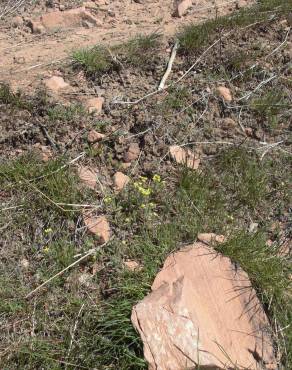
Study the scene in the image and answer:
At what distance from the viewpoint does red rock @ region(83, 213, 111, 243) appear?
3051 mm

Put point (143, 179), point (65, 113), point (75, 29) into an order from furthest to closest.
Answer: point (75, 29) → point (65, 113) → point (143, 179)

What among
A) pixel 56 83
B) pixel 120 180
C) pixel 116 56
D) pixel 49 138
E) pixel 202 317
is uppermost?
pixel 116 56

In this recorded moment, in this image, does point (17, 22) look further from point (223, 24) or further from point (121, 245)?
point (121, 245)

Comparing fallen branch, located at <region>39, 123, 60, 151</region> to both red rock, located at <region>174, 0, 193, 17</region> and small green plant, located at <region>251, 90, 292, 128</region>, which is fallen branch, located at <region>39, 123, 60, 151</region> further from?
red rock, located at <region>174, 0, 193, 17</region>

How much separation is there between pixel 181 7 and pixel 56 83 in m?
1.48

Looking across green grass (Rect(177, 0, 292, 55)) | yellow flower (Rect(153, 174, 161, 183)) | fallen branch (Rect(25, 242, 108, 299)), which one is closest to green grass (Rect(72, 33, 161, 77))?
green grass (Rect(177, 0, 292, 55))

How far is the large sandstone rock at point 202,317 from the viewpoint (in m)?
2.49

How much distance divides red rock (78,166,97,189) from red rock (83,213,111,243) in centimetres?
25

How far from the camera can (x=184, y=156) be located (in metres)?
3.48

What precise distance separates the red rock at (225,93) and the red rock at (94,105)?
0.85m

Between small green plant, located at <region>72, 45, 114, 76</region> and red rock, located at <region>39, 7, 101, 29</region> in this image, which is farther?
red rock, located at <region>39, 7, 101, 29</region>

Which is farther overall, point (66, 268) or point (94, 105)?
point (94, 105)

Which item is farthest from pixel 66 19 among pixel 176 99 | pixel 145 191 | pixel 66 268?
pixel 66 268

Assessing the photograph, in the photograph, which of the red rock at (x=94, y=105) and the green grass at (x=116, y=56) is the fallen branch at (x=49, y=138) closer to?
the red rock at (x=94, y=105)
